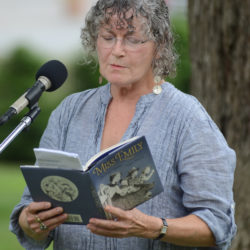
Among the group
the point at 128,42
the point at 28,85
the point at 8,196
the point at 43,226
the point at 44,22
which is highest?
the point at 128,42

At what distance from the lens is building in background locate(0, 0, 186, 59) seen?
1900cm

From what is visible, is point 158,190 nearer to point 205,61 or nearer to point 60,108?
point 60,108

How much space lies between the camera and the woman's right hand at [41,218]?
2865 mm

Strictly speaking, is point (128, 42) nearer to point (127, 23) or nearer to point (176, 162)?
point (127, 23)

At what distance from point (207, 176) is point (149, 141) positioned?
273mm

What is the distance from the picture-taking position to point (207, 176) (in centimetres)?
299

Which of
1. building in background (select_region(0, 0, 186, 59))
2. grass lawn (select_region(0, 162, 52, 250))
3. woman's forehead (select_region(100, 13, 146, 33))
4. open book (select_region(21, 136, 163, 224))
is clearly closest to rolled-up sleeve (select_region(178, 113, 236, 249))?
open book (select_region(21, 136, 163, 224))

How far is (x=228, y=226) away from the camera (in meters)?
3.05

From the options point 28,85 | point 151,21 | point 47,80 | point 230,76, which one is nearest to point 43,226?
point 47,80

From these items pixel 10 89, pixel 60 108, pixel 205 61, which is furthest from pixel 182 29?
pixel 60 108

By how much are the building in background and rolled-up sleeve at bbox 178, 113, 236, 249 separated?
1425 cm

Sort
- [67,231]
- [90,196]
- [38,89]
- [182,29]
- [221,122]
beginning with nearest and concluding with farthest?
[90,196], [38,89], [67,231], [221,122], [182,29]

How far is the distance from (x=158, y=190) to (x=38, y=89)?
596 mm

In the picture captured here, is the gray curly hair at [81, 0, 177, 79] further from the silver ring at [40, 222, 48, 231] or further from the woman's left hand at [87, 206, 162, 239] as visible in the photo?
the silver ring at [40, 222, 48, 231]
